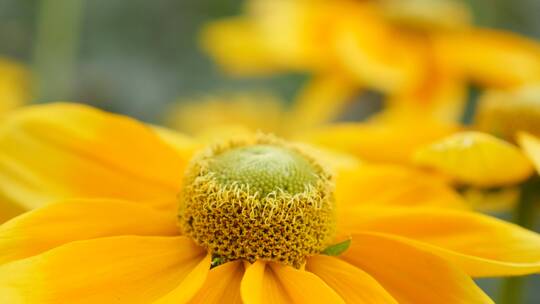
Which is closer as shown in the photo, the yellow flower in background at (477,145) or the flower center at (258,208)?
the flower center at (258,208)

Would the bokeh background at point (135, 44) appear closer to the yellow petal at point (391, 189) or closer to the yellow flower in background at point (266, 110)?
the yellow flower in background at point (266, 110)

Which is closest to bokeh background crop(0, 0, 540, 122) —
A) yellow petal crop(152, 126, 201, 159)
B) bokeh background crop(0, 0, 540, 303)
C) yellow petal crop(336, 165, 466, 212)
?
bokeh background crop(0, 0, 540, 303)

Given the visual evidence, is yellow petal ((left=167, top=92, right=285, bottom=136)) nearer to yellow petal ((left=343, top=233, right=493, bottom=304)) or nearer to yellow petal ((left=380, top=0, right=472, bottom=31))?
yellow petal ((left=380, top=0, right=472, bottom=31))

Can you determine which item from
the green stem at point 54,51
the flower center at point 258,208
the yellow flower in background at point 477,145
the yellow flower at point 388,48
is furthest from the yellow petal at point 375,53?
the flower center at point 258,208

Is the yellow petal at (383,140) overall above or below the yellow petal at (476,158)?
above

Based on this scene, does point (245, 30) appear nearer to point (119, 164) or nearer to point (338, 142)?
point (338, 142)
